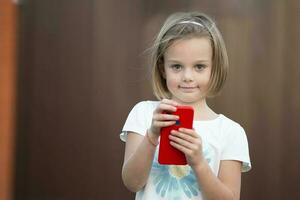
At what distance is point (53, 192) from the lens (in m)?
2.54

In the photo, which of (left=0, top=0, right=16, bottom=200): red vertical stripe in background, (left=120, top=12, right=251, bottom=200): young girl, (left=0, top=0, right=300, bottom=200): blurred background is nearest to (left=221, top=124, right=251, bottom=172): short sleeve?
(left=120, top=12, right=251, bottom=200): young girl

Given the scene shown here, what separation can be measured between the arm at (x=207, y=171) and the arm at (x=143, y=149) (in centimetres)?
4

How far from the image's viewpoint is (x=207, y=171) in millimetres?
1309

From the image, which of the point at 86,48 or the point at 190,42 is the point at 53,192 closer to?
the point at 86,48

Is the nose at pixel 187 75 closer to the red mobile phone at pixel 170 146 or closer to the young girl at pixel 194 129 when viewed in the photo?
the young girl at pixel 194 129

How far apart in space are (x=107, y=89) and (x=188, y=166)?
3.88ft

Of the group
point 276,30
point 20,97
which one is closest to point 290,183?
point 276,30

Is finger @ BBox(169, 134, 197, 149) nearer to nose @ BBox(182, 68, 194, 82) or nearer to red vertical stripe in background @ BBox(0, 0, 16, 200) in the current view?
nose @ BBox(182, 68, 194, 82)

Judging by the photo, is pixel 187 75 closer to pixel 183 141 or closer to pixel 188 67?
pixel 188 67

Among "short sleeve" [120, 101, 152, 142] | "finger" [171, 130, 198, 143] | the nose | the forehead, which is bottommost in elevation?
"finger" [171, 130, 198, 143]

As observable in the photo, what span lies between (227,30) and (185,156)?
1336mm

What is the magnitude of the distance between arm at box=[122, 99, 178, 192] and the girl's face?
14cm

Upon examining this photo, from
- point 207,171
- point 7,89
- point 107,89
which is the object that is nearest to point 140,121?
point 207,171

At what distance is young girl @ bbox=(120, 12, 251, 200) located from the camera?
1368 millimetres
